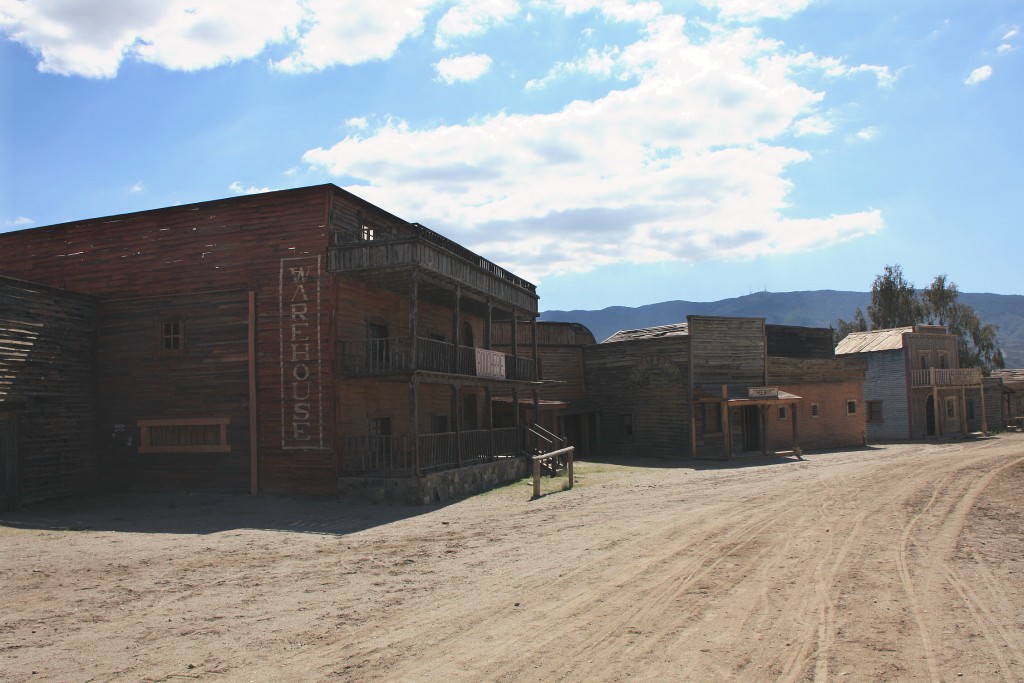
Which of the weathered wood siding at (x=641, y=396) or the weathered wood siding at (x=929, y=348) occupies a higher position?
the weathered wood siding at (x=929, y=348)

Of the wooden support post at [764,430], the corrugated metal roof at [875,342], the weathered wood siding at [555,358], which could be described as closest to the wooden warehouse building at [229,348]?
the weathered wood siding at [555,358]

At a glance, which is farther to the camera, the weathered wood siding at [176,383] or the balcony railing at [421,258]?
the weathered wood siding at [176,383]

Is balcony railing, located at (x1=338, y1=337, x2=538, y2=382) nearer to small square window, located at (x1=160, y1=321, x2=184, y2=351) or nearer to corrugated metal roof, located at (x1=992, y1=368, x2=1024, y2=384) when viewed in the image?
small square window, located at (x1=160, y1=321, x2=184, y2=351)

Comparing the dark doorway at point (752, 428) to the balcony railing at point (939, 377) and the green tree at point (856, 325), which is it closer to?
the balcony railing at point (939, 377)

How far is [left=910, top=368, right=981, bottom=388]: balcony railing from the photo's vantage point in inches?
1629

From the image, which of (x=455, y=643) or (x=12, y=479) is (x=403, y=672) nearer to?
(x=455, y=643)

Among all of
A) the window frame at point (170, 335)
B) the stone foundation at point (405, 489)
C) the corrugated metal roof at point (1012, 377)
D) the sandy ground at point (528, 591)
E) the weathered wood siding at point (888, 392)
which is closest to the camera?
the sandy ground at point (528, 591)

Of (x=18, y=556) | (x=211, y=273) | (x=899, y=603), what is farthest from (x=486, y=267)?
(x=899, y=603)

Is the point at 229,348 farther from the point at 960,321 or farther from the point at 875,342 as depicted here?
the point at 960,321

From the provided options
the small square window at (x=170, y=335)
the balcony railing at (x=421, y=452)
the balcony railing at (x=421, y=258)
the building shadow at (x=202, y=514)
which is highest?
the balcony railing at (x=421, y=258)

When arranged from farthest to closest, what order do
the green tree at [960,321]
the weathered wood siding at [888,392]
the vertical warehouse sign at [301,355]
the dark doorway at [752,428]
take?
the green tree at [960,321] → the weathered wood siding at [888,392] → the dark doorway at [752,428] → the vertical warehouse sign at [301,355]

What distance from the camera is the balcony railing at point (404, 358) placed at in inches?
713

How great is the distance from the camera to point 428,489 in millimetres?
17641

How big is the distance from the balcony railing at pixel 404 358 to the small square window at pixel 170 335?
5052 mm
